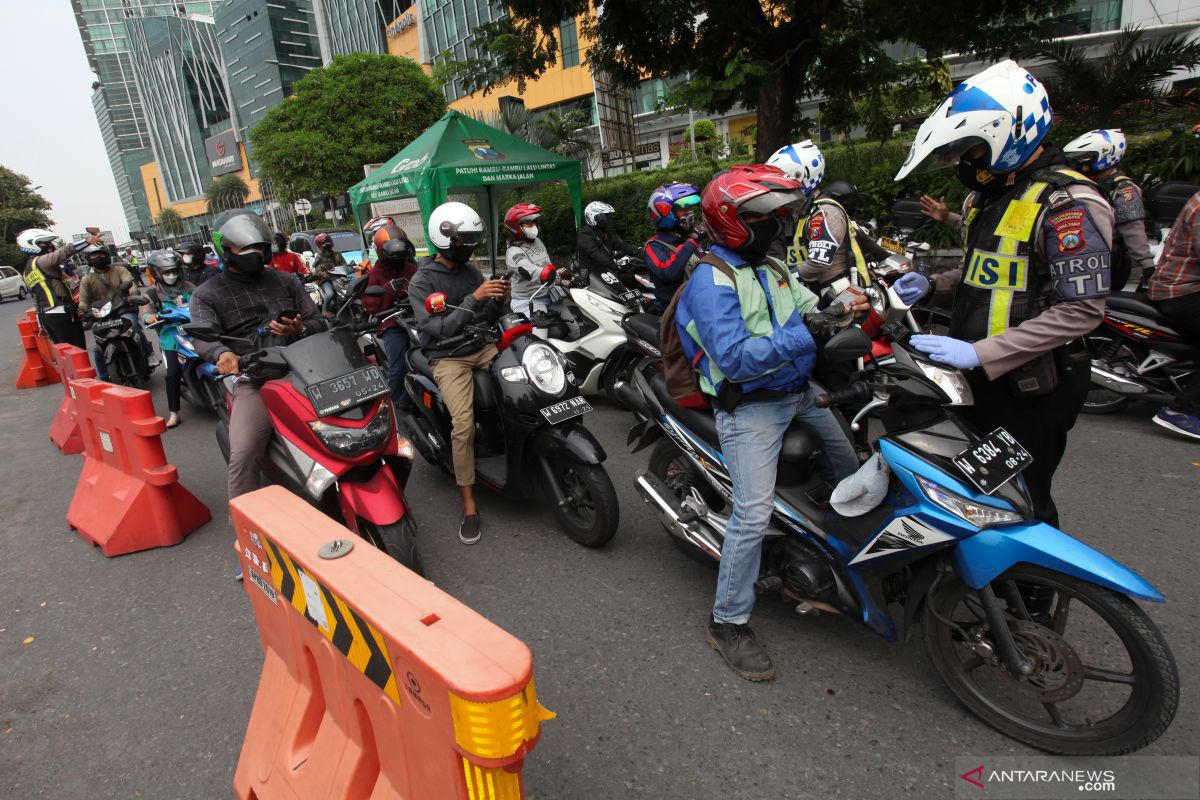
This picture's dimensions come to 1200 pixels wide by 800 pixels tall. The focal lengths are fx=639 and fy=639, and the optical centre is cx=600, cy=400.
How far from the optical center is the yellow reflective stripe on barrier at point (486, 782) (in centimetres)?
132

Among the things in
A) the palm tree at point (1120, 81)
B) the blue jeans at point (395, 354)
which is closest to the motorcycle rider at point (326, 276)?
the blue jeans at point (395, 354)

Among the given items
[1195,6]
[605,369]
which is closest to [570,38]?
[1195,6]

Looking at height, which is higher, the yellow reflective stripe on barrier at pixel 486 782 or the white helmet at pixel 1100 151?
the white helmet at pixel 1100 151

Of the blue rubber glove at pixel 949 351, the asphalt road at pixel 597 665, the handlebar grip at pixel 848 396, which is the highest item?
the blue rubber glove at pixel 949 351

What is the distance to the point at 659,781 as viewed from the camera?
211cm

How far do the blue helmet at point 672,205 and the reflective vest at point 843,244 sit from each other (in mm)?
986

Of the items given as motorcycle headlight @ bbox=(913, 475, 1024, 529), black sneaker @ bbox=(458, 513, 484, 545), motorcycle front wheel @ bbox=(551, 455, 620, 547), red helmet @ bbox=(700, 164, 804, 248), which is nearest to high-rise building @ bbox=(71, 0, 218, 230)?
black sneaker @ bbox=(458, 513, 484, 545)

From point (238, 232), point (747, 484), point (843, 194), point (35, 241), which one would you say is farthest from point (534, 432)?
point (35, 241)

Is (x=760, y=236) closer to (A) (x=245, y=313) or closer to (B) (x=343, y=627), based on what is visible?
(B) (x=343, y=627)

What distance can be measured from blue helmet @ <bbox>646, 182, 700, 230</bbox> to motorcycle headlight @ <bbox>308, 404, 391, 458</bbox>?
3.03 meters

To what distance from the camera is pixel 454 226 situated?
3.99 m

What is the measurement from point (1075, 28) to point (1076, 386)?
33589 millimetres

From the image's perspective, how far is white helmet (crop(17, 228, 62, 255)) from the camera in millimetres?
7730

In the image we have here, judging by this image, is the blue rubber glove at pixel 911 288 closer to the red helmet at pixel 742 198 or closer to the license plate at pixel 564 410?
the red helmet at pixel 742 198
